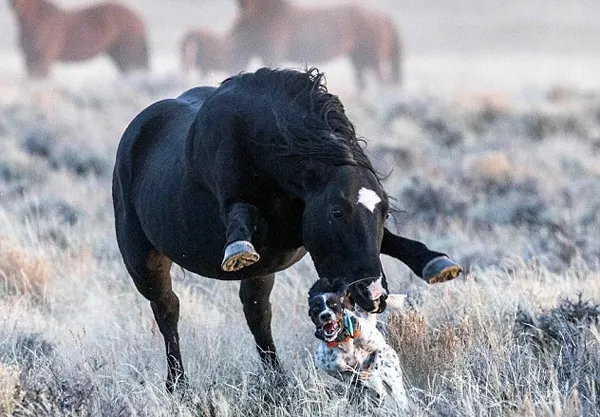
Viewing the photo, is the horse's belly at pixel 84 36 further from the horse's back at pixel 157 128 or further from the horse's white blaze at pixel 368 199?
the horse's white blaze at pixel 368 199

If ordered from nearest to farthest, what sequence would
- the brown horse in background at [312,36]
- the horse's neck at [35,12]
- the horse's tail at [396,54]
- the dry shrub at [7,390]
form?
the dry shrub at [7,390] < the horse's neck at [35,12] < the brown horse in background at [312,36] < the horse's tail at [396,54]

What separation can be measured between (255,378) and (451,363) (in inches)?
40.1

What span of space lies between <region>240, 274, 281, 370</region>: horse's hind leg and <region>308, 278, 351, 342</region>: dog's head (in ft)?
4.60

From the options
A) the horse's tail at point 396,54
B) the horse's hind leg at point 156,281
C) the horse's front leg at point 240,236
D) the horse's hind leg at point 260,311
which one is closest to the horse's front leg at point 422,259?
the horse's front leg at point 240,236

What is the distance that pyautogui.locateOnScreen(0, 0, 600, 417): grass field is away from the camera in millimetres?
5613

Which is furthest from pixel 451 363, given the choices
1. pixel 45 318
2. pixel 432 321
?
pixel 45 318

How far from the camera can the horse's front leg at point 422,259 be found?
4855 mm

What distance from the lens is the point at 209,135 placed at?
17.8 feet

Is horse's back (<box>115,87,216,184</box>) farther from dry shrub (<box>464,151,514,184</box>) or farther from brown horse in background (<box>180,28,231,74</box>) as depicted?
brown horse in background (<box>180,28,231,74</box>)

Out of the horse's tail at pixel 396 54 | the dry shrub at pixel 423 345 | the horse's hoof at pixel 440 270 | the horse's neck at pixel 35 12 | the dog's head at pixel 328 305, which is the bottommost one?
the horse's tail at pixel 396 54

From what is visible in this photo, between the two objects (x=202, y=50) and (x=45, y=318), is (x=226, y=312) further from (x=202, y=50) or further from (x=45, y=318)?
(x=202, y=50)

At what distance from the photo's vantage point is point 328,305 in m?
4.98

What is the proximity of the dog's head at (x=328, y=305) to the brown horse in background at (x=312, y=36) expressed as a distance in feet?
101

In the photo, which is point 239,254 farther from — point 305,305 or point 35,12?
point 35,12
